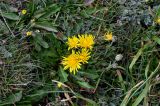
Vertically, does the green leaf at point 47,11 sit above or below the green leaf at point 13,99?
above

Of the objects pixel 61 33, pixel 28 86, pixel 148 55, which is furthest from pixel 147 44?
pixel 28 86

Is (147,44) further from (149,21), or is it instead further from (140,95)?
(140,95)

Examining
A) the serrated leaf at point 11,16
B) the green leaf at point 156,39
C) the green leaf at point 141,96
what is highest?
the serrated leaf at point 11,16

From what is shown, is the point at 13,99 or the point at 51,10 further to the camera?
the point at 51,10

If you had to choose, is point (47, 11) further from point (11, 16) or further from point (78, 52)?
point (78, 52)

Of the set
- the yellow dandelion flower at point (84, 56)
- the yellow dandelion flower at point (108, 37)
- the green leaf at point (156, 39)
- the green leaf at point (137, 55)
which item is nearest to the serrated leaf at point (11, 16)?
the yellow dandelion flower at point (84, 56)

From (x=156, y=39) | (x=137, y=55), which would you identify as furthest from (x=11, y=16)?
(x=156, y=39)

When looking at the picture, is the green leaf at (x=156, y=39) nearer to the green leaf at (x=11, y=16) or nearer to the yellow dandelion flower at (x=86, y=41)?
the yellow dandelion flower at (x=86, y=41)
